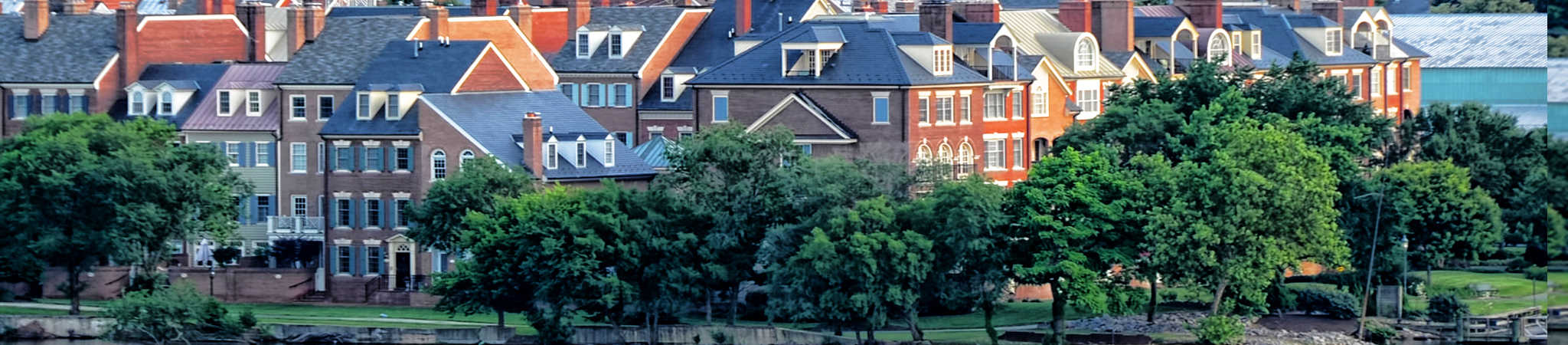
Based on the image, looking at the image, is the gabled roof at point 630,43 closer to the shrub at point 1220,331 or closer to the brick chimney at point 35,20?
the brick chimney at point 35,20

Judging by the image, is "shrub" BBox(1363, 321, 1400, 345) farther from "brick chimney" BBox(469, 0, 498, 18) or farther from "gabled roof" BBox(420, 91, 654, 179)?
"brick chimney" BBox(469, 0, 498, 18)

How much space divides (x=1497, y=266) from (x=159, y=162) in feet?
146

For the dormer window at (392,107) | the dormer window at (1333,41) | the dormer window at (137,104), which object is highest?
the dormer window at (1333,41)

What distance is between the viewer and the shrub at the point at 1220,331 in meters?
90.9

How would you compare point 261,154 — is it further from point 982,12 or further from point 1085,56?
point 1085,56

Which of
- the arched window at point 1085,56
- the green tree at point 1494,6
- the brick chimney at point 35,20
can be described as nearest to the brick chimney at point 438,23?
the brick chimney at point 35,20

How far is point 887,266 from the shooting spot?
89625 mm

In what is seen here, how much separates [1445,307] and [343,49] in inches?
1653

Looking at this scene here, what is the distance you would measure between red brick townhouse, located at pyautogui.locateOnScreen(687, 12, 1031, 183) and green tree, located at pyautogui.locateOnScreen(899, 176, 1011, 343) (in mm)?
11169

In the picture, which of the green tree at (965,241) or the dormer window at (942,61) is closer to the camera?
the green tree at (965,241)

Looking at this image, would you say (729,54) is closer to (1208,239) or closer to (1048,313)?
(1048,313)

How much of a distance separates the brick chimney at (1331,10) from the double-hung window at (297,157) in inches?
1978

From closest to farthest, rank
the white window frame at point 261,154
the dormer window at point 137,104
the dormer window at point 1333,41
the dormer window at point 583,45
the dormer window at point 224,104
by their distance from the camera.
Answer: the white window frame at point 261,154
the dormer window at point 224,104
the dormer window at point 137,104
the dormer window at point 583,45
the dormer window at point 1333,41

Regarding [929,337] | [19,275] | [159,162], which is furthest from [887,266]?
[19,275]
